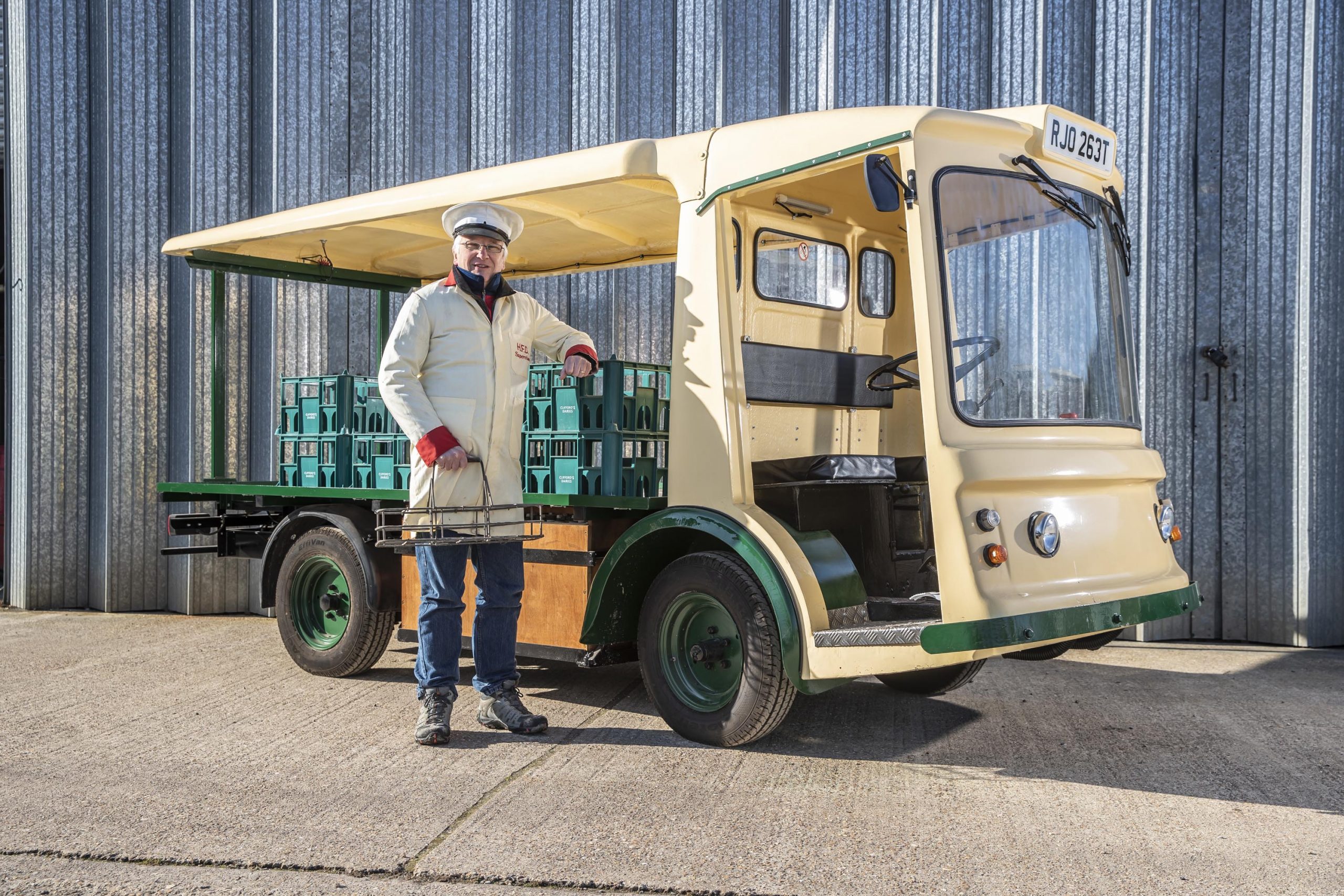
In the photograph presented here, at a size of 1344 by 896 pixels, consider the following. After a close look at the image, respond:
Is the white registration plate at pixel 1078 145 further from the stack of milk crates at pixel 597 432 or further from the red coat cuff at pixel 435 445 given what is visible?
the red coat cuff at pixel 435 445

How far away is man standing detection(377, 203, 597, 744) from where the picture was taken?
4.73m

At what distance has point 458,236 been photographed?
4.94m

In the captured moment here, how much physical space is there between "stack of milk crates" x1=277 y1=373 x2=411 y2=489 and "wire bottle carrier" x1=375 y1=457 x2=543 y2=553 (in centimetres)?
103

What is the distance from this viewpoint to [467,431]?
480cm

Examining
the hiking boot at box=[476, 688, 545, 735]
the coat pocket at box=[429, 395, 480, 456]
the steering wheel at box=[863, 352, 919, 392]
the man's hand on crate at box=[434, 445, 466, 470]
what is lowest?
the hiking boot at box=[476, 688, 545, 735]

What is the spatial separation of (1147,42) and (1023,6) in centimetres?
83

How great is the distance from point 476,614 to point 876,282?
8.06 ft

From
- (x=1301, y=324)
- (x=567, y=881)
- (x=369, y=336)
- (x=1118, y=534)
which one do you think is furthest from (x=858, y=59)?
(x=567, y=881)

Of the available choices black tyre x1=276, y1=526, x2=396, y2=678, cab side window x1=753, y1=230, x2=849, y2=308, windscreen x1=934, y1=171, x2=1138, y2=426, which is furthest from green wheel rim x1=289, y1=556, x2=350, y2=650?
windscreen x1=934, y1=171, x2=1138, y2=426

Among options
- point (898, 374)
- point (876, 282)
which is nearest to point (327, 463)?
point (876, 282)

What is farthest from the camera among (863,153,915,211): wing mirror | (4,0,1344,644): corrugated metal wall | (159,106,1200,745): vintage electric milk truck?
(4,0,1344,644): corrugated metal wall

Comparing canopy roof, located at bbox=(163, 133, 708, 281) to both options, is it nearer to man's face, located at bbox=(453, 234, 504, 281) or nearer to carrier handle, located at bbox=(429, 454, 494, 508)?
man's face, located at bbox=(453, 234, 504, 281)

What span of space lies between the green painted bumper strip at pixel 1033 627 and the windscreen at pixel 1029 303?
718 millimetres

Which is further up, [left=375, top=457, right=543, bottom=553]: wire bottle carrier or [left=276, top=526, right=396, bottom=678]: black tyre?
[left=375, top=457, right=543, bottom=553]: wire bottle carrier
